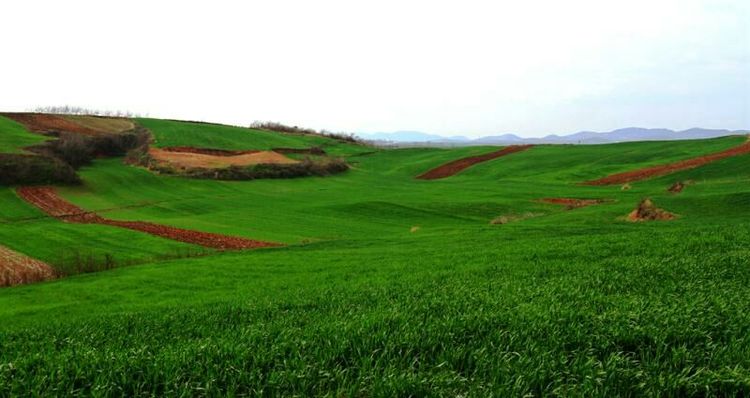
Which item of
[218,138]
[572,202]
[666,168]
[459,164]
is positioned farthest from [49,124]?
[666,168]

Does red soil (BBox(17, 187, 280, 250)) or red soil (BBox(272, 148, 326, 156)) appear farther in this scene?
red soil (BBox(272, 148, 326, 156))

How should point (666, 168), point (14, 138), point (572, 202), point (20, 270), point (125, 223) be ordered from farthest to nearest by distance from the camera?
point (14, 138), point (666, 168), point (572, 202), point (125, 223), point (20, 270)

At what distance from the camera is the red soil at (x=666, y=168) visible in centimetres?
5749

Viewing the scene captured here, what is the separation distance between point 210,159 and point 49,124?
29.4 metres

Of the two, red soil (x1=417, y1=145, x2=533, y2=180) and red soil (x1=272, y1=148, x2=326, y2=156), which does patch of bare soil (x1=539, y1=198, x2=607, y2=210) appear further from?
red soil (x1=272, y1=148, x2=326, y2=156)

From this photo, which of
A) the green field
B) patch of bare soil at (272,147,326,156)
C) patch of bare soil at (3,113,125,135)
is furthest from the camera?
patch of bare soil at (272,147,326,156)

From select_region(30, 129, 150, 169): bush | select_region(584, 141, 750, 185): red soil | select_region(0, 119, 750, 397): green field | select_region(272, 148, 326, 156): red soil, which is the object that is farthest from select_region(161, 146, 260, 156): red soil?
select_region(584, 141, 750, 185): red soil

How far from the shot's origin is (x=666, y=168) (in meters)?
59.6

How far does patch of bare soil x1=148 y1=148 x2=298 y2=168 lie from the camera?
7025 cm

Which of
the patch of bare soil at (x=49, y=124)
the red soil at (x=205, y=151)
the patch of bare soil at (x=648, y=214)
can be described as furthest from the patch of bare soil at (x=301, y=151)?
the patch of bare soil at (x=648, y=214)

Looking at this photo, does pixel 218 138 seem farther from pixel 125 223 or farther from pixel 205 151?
pixel 125 223

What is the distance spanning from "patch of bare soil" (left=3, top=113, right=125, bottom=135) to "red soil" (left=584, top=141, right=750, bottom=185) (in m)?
74.7

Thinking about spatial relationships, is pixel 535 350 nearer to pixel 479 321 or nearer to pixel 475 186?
pixel 479 321

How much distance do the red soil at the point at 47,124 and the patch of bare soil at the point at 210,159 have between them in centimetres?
1376
